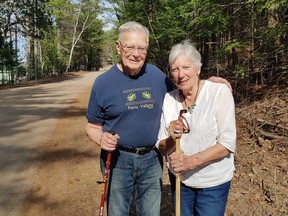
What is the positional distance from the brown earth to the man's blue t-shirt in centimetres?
214

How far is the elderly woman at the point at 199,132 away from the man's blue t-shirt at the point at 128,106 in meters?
0.17

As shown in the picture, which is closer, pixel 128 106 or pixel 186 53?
pixel 186 53

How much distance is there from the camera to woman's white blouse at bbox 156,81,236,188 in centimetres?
228

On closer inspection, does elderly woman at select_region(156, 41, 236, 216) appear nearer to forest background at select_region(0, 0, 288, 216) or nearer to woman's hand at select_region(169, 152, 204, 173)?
woman's hand at select_region(169, 152, 204, 173)

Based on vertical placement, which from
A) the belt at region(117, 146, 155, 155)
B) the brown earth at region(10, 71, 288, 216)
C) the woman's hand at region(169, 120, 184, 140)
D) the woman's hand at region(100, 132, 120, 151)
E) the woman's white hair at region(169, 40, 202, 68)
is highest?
the woman's white hair at region(169, 40, 202, 68)

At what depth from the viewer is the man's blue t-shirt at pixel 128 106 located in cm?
263

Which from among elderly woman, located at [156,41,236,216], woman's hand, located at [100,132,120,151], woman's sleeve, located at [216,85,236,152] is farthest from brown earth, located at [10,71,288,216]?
woman's sleeve, located at [216,85,236,152]

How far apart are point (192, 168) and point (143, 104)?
26.5 inches

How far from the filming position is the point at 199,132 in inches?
92.4

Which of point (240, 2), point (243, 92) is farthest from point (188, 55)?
point (243, 92)

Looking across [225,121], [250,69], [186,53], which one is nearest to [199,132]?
[225,121]

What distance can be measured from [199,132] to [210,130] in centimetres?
8

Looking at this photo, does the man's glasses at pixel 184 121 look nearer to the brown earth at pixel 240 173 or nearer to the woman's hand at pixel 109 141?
the woman's hand at pixel 109 141

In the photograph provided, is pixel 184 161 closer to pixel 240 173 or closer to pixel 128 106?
pixel 128 106
